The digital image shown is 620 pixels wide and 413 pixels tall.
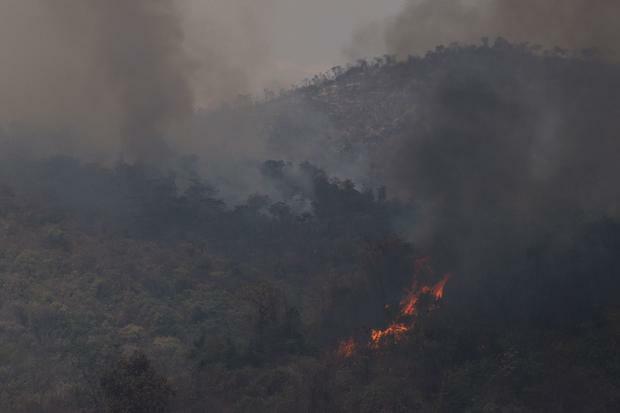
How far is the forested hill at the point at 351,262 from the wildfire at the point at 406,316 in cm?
23

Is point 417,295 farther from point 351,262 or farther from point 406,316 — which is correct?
point 351,262

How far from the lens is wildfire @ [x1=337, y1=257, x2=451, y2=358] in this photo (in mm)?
51875

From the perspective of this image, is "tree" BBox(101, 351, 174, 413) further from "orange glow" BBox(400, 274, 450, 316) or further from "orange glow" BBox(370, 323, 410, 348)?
"orange glow" BBox(400, 274, 450, 316)

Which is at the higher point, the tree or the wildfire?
the wildfire

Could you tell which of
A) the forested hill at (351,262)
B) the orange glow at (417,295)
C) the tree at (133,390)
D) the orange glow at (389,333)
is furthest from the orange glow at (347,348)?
the tree at (133,390)

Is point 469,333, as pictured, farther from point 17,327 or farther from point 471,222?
point 17,327

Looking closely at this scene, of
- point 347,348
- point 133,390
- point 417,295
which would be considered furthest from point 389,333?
point 133,390

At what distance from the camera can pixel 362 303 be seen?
57.6 meters

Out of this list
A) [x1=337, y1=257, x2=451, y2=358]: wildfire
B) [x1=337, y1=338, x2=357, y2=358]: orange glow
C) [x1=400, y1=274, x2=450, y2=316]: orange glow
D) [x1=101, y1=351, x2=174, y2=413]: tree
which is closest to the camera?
[x1=101, y1=351, x2=174, y2=413]: tree

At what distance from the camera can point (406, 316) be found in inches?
2133

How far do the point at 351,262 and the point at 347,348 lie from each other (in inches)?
744

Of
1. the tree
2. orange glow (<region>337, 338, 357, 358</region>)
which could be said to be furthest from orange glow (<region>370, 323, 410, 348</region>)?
the tree

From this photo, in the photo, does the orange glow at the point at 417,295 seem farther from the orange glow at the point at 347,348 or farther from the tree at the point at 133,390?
the tree at the point at 133,390

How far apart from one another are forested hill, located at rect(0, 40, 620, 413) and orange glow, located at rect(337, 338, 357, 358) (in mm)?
234
